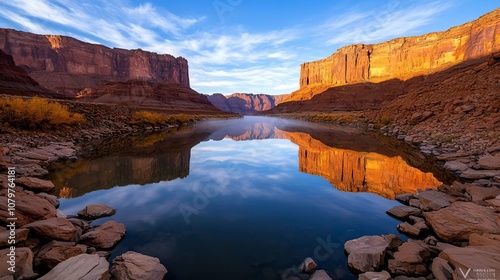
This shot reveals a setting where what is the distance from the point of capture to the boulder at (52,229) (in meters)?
3.90

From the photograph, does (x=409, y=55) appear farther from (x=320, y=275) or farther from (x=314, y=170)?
(x=320, y=275)

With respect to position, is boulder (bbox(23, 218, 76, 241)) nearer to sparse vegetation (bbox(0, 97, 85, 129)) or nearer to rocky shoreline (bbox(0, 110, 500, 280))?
rocky shoreline (bbox(0, 110, 500, 280))

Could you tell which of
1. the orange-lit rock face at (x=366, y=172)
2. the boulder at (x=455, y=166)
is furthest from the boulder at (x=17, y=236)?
the boulder at (x=455, y=166)

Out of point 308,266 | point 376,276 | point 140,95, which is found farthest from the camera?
point 140,95

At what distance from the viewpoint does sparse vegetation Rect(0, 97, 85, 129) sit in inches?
484

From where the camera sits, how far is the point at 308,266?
367 cm

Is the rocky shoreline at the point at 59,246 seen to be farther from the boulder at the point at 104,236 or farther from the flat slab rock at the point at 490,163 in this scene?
the flat slab rock at the point at 490,163

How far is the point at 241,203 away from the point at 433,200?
4.77 metres

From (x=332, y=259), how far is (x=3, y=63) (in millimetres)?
83378

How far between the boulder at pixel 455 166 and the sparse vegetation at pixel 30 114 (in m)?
19.9

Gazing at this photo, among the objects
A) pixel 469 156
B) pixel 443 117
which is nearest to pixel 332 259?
pixel 469 156

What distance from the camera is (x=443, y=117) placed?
18500mm

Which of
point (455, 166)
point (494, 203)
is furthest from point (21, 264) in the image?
point (455, 166)

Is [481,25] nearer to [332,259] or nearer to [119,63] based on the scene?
[332,259]
